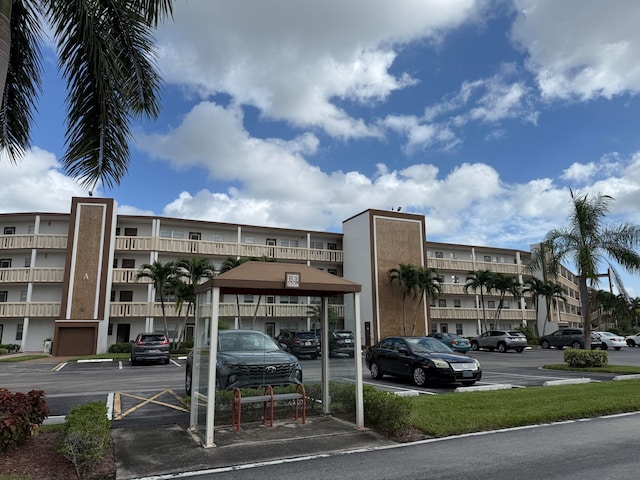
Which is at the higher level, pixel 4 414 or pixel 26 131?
pixel 26 131

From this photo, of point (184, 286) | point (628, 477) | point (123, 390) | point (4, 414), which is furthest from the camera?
point (184, 286)

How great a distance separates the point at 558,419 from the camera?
8281 millimetres

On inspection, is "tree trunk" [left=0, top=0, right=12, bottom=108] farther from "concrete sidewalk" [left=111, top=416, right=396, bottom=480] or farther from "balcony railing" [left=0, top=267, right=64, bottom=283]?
"balcony railing" [left=0, top=267, right=64, bottom=283]

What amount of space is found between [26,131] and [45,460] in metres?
5.71

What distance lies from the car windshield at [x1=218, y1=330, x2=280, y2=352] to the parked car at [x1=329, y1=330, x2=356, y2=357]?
51.7 inches

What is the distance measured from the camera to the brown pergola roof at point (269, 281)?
712 centimetres

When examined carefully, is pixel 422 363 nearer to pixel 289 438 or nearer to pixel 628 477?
pixel 289 438

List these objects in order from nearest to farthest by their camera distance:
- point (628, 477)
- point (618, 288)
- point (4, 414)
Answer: point (628, 477) < point (4, 414) < point (618, 288)

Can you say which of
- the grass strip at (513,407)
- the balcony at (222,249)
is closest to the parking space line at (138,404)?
the grass strip at (513,407)

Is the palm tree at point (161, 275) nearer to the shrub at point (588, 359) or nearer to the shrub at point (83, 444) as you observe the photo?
the shrub at point (588, 359)

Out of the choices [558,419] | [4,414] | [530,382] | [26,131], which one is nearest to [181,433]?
[4,414]

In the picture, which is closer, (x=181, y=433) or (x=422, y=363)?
(x=181, y=433)

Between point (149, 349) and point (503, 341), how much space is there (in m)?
23.1

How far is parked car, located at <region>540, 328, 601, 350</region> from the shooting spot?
32531 millimetres
